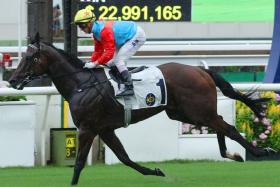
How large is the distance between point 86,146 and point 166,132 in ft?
8.24

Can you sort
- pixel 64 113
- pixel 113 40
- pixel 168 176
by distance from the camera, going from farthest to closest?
pixel 64 113 < pixel 168 176 < pixel 113 40

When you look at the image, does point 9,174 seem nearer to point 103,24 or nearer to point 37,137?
point 37,137

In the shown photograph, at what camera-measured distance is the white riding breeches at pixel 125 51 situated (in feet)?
29.9

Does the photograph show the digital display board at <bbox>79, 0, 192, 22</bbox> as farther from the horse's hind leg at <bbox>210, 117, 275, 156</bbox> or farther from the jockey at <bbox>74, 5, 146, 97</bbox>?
the horse's hind leg at <bbox>210, 117, 275, 156</bbox>

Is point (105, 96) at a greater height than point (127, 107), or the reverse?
point (105, 96)

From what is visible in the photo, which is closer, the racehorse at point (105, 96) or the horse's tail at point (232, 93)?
the racehorse at point (105, 96)

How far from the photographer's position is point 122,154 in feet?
29.7

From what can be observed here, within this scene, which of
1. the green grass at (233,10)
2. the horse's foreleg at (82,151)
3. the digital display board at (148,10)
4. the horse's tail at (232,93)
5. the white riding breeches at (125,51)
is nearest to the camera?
the horse's foreleg at (82,151)

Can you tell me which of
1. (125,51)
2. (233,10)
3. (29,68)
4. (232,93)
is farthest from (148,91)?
(233,10)

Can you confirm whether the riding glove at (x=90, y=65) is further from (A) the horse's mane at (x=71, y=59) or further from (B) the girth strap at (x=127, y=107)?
(B) the girth strap at (x=127, y=107)

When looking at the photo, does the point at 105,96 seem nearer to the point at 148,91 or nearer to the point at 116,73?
the point at 116,73

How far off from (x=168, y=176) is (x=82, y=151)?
44.7 inches

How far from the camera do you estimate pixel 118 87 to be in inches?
356

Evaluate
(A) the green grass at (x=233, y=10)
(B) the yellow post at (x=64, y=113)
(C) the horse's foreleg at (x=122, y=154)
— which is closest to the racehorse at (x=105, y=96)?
(C) the horse's foreleg at (x=122, y=154)
